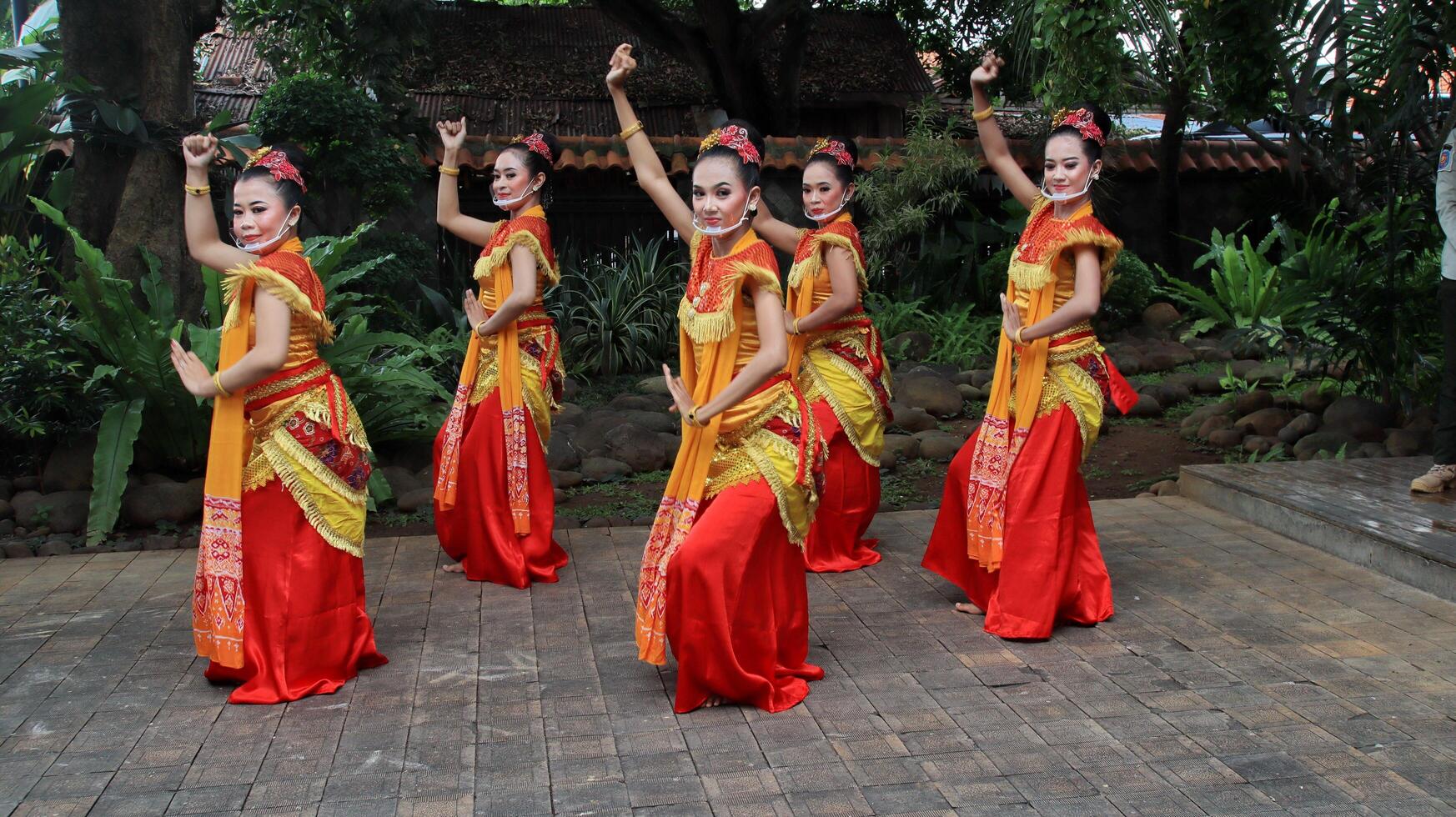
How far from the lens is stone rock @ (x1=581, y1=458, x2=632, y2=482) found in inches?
315

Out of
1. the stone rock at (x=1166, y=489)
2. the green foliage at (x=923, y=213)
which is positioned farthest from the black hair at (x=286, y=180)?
the green foliage at (x=923, y=213)

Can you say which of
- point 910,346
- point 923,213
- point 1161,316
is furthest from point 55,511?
point 1161,316

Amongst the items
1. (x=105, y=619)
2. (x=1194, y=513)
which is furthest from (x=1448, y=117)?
(x=105, y=619)

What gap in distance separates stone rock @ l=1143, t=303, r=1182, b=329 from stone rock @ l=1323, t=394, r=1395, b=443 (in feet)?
12.5

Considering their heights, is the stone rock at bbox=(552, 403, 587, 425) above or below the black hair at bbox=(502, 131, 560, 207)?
below

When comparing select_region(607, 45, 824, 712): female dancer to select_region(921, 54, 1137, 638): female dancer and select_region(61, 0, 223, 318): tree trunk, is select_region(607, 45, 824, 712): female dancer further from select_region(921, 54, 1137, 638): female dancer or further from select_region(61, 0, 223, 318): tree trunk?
select_region(61, 0, 223, 318): tree trunk

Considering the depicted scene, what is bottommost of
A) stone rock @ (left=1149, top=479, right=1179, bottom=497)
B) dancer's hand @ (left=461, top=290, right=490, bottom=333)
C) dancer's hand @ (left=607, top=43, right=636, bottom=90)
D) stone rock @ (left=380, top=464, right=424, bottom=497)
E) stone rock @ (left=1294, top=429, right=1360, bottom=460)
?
stone rock @ (left=380, top=464, right=424, bottom=497)

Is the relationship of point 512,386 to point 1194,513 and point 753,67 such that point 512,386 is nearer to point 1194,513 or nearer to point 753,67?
point 1194,513

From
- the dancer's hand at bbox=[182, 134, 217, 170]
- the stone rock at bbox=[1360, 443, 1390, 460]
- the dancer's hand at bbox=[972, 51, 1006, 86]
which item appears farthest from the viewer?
the stone rock at bbox=[1360, 443, 1390, 460]

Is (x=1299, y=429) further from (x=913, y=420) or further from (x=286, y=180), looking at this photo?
(x=286, y=180)

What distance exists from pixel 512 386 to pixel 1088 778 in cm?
314

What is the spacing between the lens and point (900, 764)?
372 cm

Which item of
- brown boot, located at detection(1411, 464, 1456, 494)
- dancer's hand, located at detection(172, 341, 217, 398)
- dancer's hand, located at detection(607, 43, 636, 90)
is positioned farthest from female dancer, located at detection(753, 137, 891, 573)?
brown boot, located at detection(1411, 464, 1456, 494)

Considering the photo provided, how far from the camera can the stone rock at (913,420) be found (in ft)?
29.9
